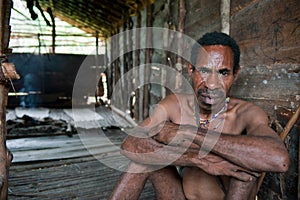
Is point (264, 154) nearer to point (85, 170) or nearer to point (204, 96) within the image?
point (204, 96)

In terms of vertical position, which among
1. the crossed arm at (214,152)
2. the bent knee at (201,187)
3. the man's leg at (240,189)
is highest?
the crossed arm at (214,152)

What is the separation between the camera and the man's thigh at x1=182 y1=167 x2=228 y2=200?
164 centimetres

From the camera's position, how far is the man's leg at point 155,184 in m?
1.55

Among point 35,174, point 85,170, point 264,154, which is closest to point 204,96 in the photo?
point 264,154

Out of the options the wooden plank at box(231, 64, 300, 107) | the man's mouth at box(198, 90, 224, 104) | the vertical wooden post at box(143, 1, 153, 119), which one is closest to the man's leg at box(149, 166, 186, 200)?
the man's mouth at box(198, 90, 224, 104)

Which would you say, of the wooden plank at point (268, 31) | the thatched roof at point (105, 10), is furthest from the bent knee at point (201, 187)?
the thatched roof at point (105, 10)

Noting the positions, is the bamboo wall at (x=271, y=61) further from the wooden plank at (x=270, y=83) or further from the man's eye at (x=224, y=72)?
the man's eye at (x=224, y=72)

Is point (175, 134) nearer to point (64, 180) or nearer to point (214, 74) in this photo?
point (214, 74)

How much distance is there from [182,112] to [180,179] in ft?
1.54

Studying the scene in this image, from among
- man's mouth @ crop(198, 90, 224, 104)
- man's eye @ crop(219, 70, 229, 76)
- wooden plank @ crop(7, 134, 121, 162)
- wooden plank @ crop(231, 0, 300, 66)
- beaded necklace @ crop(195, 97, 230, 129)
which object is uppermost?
wooden plank @ crop(231, 0, 300, 66)

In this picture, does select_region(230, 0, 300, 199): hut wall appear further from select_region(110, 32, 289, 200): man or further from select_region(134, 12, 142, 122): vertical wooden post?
select_region(134, 12, 142, 122): vertical wooden post

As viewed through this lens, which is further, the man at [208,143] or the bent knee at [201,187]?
the bent knee at [201,187]

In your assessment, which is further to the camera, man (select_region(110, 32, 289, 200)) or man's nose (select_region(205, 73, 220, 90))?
man's nose (select_region(205, 73, 220, 90))

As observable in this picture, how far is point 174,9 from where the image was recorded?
3.85m
